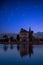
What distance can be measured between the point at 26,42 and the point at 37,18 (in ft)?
2.08

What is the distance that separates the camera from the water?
10.1 ft

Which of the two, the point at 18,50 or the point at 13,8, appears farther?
the point at 18,50

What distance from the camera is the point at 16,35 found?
3.21m

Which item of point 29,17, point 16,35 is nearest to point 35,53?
point 16,35

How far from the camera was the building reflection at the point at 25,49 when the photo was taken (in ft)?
11.0

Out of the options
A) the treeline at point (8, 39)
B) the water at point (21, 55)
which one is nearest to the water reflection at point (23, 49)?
the water at point (21, 55)

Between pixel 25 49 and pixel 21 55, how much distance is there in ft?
1.01

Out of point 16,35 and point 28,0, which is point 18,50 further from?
point 28,0

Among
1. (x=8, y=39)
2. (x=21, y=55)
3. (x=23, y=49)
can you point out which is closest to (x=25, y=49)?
(x=23, y=49)

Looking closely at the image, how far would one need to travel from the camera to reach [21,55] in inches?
130

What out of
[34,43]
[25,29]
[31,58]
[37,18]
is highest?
[37,18]

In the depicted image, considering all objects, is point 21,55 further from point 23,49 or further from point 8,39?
point 8,39

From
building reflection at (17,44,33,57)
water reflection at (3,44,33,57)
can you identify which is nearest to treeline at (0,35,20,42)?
water reflection at (3,44,33,57)

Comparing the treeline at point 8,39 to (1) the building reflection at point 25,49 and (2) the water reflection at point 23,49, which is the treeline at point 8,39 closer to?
(2) the water reflection at point 23,49
